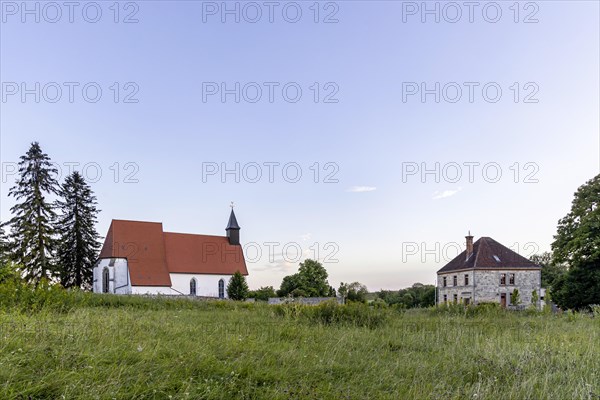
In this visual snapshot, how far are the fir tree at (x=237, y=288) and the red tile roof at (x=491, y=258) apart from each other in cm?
2210

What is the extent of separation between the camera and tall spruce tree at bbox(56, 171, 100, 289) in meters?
39.4

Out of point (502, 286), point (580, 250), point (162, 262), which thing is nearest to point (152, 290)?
point (162, 262)

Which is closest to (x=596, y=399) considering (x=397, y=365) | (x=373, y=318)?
(x=397, y=365)

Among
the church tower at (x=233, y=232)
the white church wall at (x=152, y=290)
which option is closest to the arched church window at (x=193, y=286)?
the white church wall at (x=152, y=290)

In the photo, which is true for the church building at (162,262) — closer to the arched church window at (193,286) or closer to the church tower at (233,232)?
the arched church window at (193,286)

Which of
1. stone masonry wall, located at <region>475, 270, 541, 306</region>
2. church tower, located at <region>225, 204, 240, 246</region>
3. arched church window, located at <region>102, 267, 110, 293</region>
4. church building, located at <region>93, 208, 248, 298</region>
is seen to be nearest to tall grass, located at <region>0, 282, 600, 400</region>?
church building, located at <region>93, 208, 248, 298</region>

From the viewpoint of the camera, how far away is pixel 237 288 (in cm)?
4188

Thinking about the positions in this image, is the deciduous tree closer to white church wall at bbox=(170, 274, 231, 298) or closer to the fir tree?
the fir tree

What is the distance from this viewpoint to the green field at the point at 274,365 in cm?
387

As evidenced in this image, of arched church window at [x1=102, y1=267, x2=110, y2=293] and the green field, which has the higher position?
the green field

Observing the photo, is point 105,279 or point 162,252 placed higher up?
point 162,252

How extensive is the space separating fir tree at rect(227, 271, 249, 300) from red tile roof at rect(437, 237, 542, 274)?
2210cm

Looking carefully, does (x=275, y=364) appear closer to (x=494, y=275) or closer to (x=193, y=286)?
(x=193, y=286)

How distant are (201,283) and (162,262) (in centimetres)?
453
